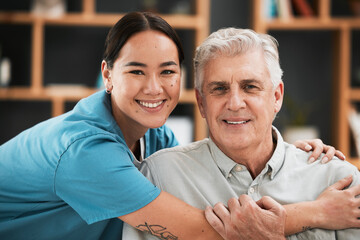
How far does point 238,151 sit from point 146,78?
43 centimetres

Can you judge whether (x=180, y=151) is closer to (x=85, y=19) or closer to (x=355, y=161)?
(x=85, y=19)

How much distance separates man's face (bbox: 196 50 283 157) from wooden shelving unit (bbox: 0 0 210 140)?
6.85 feet

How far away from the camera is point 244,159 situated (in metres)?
1.62

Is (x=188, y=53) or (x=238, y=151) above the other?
(x=188, y=53)

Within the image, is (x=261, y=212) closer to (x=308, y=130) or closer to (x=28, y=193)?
(x=28, y=193)

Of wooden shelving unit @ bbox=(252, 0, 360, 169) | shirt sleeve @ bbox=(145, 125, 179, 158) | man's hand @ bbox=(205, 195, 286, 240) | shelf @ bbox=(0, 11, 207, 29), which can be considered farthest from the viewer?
wooden shelving unit @ bbox=(252, 0, 360, 169)

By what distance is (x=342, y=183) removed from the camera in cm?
146

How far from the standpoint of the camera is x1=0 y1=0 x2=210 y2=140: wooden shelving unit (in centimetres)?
361

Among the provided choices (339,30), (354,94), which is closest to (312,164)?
(354,94)

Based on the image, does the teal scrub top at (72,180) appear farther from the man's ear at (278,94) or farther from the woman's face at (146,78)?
the man's ear at (278,94)

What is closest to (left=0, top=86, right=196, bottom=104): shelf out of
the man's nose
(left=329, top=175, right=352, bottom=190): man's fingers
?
the man's nose

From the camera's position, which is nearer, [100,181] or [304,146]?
[100,181]

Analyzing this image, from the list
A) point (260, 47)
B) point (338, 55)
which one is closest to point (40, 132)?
point (260, 47)

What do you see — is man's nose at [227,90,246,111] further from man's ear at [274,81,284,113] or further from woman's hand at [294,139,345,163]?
woman's hand at [294,139,345,163]
